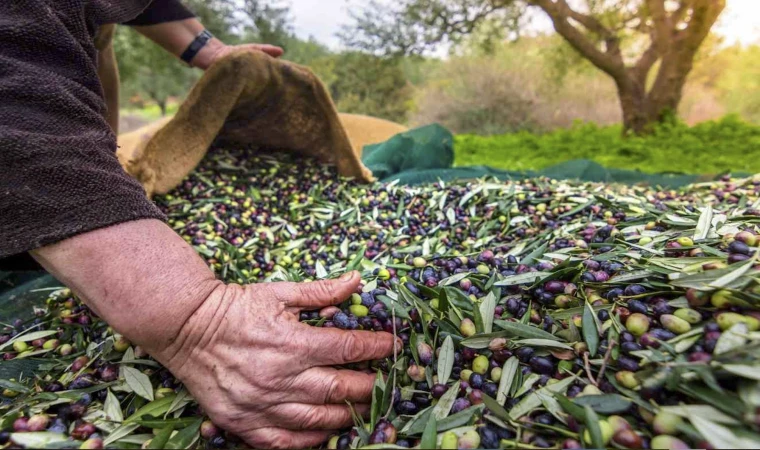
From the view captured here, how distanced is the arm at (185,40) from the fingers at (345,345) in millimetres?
1758

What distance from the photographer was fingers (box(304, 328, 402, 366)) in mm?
913

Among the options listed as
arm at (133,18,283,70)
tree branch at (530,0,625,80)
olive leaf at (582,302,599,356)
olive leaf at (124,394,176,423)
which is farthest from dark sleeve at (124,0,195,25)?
tree branch at (530,0,625,80)

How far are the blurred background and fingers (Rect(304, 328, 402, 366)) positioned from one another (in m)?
3.03

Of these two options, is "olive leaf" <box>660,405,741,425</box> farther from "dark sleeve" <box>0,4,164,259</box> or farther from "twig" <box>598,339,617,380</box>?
"dark sleeve" <box>0,4,164,259</box>

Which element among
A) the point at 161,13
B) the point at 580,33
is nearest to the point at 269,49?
the point at 161,13

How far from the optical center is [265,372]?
2.82 ft

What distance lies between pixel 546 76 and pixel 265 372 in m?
8.90

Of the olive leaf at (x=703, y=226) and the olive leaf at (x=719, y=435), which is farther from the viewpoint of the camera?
the olive leaf at (x=703, y=226)

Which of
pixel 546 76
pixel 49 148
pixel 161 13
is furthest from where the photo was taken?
pixel 546 76

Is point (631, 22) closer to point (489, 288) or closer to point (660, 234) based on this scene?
point (660, 234)

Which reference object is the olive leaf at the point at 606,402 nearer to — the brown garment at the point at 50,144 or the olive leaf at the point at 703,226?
the olive leaf at the point at 703,226

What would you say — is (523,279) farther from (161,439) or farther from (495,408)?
(161,439)

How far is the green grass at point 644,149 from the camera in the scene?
377 centimetres

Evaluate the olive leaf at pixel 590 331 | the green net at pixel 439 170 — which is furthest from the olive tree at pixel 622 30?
the olive leaf at pixel 590 331
